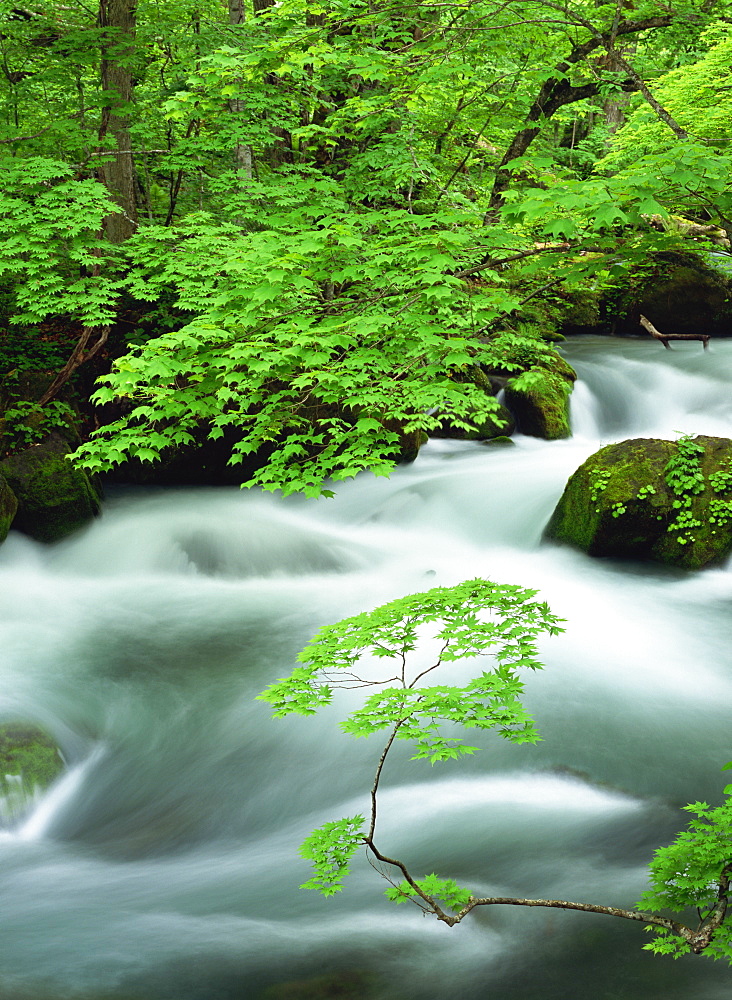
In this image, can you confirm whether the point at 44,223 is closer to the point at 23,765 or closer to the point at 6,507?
the point at 6,507

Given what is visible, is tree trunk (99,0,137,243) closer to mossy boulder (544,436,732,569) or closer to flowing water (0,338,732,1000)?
flowing water (0,338,732,1000)

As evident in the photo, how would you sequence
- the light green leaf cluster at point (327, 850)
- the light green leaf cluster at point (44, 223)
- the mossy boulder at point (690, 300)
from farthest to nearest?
the mossy boulder at point (690, 300) → the light green leaf cluster at point (44, 223) → the light green leaf cluster at point (327, 850)

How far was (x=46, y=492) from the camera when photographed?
850 cm

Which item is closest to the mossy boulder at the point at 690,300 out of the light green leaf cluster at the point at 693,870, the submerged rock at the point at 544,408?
the submerged rock at the point at 544,408

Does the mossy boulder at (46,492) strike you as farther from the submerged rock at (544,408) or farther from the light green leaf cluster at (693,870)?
the light green leaf cluster at (693,870)

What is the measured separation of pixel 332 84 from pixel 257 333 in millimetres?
5858

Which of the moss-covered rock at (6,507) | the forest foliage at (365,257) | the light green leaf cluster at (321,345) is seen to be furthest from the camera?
the moss-covered rock at (6,507)

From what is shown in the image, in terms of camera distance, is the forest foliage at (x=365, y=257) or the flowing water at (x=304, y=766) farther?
the flowing water at (x=304, y=766)

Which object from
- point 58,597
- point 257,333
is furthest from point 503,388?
point 257,333

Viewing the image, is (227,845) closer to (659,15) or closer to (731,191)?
(731,191)

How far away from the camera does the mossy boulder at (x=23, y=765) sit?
182 inches

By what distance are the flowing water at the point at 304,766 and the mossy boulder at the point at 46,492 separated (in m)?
0.20

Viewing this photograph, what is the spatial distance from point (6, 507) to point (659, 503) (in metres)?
6.71

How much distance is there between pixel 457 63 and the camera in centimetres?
446
